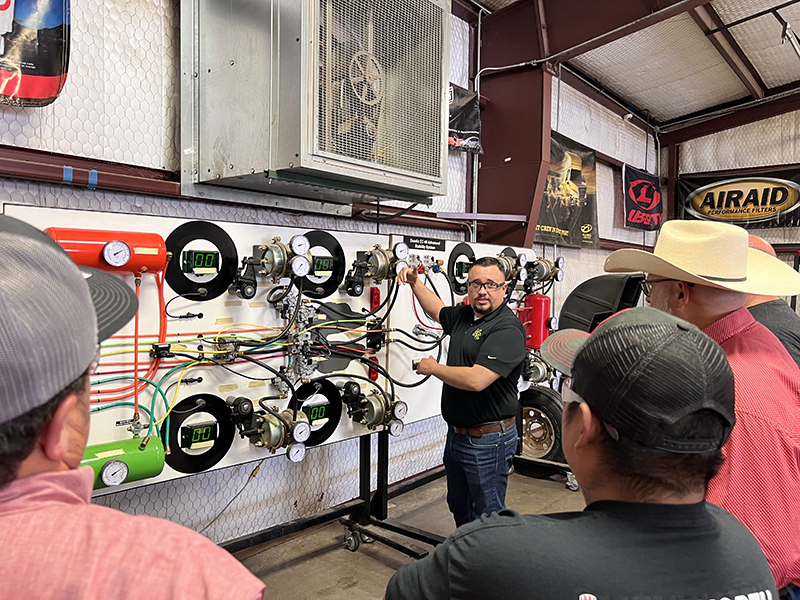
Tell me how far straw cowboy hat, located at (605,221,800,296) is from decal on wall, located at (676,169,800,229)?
5871 mm

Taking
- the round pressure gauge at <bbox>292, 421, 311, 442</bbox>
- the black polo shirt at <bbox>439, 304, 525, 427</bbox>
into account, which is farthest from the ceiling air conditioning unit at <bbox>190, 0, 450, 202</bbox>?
the round pressure gauge at <bbox>292, 421, 311, 442</bbox>

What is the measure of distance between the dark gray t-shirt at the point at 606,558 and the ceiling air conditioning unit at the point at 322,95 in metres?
1.64

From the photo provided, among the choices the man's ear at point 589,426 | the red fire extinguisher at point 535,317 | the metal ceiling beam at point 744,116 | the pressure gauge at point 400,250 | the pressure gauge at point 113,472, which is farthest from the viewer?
the metal ceiling beam at point 744,116

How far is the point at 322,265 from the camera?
8.63ft

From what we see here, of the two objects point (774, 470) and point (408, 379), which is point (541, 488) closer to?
point (408, 379)

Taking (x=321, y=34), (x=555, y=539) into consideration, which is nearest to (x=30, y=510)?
(x=555, y=539)

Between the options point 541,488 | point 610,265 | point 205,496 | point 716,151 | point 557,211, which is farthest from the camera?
point 716,151

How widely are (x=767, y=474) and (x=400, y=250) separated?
2052 mm

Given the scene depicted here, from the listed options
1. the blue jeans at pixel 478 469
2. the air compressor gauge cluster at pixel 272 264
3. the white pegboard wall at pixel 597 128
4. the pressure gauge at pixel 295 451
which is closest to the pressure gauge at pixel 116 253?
the air compressor gauge cluster at pixel 272 264

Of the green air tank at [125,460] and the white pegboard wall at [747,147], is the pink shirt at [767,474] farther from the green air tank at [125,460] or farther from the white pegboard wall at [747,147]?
the white pegboard wall at [747,147]

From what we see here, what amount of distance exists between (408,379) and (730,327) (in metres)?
2.09

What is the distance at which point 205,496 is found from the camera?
2.64 meters

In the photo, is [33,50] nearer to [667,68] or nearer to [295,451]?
[295,451]

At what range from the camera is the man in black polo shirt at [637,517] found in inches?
28.7
